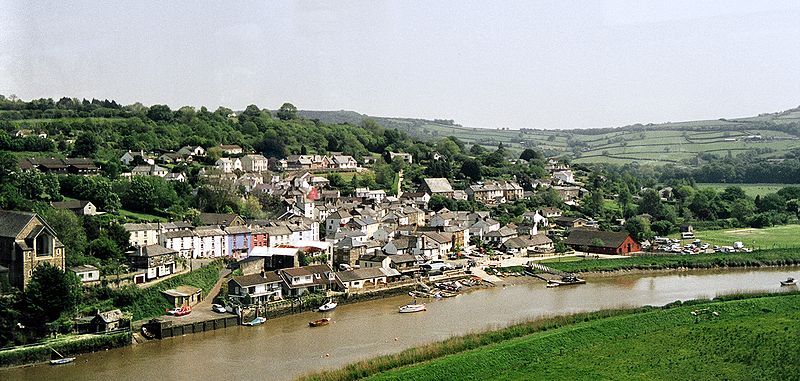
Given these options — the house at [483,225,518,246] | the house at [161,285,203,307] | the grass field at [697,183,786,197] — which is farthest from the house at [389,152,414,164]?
the house at [161,285,203,307]

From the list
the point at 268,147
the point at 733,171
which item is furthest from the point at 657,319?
the point at 733,171

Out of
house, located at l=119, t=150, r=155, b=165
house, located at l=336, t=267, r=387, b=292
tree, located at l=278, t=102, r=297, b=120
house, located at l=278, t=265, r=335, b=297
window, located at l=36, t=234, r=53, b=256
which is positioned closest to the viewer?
window, located at l=36, t=234, r=53, b=256

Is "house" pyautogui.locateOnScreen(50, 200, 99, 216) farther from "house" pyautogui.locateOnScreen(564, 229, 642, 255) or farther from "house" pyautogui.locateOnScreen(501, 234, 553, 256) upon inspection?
"house" pyautogui.locateOnScreen(564, 229, 642, 255)

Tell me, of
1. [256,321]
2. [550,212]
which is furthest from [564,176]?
[256,321]

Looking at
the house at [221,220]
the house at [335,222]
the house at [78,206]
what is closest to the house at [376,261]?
the house at [335,222]

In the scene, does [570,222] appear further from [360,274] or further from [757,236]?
[360,274]

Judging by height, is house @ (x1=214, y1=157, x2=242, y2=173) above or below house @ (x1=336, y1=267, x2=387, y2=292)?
above

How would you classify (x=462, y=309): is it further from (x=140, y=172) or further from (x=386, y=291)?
(x=140, y=172)

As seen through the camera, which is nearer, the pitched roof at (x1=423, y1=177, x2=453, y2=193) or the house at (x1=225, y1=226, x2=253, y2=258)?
the house at (x1=225, y1=226, x2=253, y2=258)
